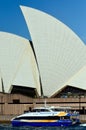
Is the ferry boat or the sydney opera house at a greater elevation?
the sydney opera house

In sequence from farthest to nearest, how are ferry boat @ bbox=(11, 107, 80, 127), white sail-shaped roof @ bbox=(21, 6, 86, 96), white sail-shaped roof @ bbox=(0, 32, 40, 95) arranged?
white sail-shaped roof @ bbox=(0, 32, 40, 95) < white sail-shaped roof @ bbox=(21, 6, 86, 96) < ferry boat @ bbox=(11, 107, 80, 127)

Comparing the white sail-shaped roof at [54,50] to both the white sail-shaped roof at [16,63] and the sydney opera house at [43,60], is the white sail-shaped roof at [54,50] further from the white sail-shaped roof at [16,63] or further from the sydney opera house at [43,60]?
the white sail-shaped roof at [16,63]

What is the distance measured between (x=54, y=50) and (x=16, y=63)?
6.01 metres

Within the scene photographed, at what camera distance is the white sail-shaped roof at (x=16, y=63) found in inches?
2825

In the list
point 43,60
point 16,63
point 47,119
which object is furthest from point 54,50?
point 47,119

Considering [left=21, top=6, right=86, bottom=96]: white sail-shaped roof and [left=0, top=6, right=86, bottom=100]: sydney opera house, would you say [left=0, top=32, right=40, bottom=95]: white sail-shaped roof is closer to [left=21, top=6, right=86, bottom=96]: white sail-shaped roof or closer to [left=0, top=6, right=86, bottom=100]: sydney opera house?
[left=0, top=6, right=86, bottom=100]: sydney opera house

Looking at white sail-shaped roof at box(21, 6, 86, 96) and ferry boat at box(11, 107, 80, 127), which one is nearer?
ferry boat at box(11, 107, 80, 127)

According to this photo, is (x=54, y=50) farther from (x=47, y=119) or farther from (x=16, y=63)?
(x=47, y=119)

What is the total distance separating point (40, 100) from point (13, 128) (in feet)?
56.6

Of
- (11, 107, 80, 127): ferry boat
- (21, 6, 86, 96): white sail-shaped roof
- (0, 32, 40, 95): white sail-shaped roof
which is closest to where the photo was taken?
(11, 107, 80, 127): ferry boat

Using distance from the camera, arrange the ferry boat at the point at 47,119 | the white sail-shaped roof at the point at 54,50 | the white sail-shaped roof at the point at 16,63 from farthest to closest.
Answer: the white sail-shaped roof at the point at 16,63 < the white sail-shaped roof at the point at 54,50 < the ferry boat at the point at 47,119

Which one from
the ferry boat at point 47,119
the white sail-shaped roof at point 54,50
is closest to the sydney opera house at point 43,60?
the white sail-shaped roof at point 54,50

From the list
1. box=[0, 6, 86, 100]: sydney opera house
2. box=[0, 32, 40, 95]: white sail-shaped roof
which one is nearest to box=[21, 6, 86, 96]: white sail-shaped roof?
box=[0, 6, 86, 100]: sydney opera house

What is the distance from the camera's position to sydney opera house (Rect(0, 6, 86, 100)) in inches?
2773
